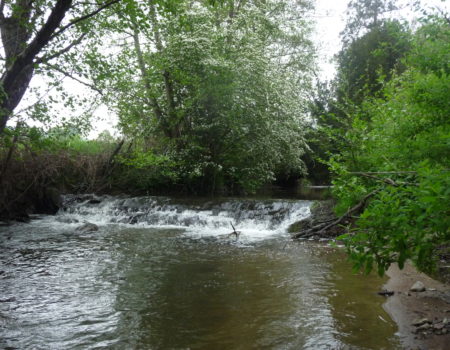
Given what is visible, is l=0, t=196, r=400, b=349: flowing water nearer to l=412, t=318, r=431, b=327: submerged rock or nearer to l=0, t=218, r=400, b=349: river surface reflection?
l=0, t=218, r=400, b=349: river surface reflection

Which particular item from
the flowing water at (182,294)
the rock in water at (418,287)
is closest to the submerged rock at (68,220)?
the flowing water at (182,294)

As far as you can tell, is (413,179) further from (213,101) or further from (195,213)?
(213,101)

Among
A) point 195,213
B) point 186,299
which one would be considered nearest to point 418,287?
point 186,299

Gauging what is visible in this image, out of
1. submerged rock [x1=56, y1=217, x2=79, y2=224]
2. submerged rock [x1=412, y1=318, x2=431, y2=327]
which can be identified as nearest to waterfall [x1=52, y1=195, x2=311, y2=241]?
submerged rock [x1=56, y1=217, x2=79, y2=224]

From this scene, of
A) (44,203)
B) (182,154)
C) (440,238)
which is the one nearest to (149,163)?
(182,154)

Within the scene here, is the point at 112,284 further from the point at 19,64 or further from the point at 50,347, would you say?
the point at 19,64

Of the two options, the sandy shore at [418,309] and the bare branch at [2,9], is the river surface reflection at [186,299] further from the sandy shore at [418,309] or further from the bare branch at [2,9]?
the bare branch at [2,9]

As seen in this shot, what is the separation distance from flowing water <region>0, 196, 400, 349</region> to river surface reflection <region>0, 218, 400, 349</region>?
16 mm

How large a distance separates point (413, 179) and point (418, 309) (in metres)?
1.93

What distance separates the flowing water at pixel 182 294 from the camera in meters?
4.26

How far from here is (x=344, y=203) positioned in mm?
4465

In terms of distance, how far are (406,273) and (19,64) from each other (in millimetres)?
7700

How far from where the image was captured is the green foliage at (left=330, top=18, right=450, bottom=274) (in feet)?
Answer: 9.29

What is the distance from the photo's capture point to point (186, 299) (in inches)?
219
